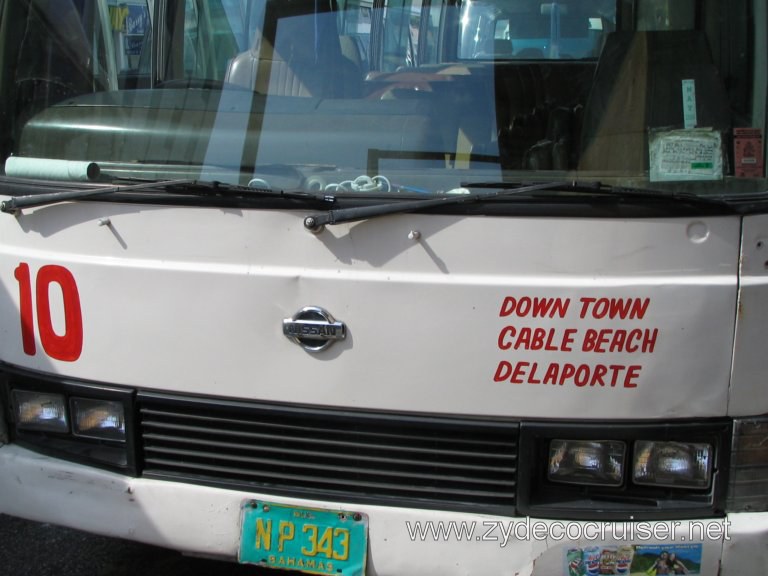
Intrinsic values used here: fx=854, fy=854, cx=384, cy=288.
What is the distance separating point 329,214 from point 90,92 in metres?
1.14

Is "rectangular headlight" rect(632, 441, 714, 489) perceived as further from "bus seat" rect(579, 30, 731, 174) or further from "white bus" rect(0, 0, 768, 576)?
"bus seat" rect(579, 30, 731, 174)

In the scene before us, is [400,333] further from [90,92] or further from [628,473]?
[90,92]

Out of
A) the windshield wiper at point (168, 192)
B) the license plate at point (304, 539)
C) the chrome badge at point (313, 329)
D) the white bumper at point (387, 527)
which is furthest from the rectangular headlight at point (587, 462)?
the windshield wiper at point (168, 192)

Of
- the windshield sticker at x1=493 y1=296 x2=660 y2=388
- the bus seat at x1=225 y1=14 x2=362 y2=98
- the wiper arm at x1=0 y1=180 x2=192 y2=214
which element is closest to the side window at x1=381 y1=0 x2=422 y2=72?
the bus seat at x1=225 y1=14 x2=362 y2=98

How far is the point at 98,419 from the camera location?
8.84 ft

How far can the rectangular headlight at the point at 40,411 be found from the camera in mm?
2729

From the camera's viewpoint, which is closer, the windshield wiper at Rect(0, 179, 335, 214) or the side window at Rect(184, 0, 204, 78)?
the windshield wiper at Rect(0, 179, 335, 214)

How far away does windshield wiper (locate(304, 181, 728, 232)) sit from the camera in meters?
2.15

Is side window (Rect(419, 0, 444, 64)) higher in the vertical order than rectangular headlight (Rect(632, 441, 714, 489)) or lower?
higher

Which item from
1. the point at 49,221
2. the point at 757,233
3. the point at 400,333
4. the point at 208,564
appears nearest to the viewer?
the point at 757,233

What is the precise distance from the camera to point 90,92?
2871 millimetres

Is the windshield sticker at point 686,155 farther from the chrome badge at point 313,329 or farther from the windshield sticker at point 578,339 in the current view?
the chrome badge at point 313,329

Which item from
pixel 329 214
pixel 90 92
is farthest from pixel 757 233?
pixel 90 92

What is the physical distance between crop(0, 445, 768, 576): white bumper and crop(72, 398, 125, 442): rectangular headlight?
11 cm
